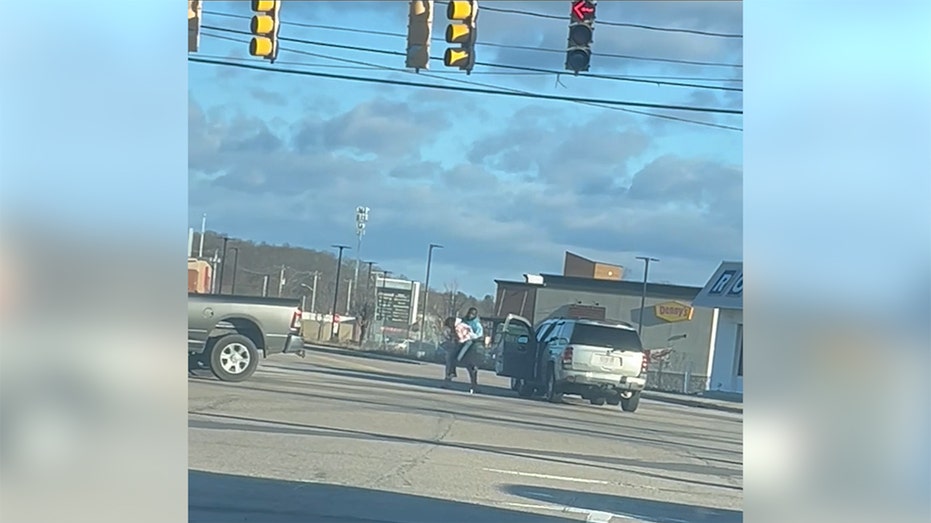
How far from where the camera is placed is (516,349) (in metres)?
4.41

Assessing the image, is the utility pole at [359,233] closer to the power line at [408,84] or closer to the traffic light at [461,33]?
the power line at [408,84]

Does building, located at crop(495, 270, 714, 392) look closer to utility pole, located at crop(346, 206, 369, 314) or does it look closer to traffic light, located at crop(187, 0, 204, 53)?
utility pole, located at crop(346, 206, 369, 314)

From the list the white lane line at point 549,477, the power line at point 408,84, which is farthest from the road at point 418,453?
the power line at point 408,84

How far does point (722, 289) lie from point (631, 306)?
44 centimetres

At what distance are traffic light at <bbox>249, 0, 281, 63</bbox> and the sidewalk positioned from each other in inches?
98.7

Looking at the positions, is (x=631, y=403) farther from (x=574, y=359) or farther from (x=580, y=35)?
(x=580, y=35)

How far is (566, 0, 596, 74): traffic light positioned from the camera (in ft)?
15.3

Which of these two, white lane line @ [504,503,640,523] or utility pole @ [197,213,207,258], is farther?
white lane line @ [504,503,640,523]

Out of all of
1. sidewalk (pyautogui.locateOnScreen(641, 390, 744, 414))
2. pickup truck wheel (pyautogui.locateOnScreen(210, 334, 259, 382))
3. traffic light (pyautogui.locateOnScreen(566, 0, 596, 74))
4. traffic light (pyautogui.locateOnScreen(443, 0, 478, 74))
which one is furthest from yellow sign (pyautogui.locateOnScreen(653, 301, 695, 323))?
pickup truck wheel (pyautogui.locateOnScreen(210, 334, 259, 382))

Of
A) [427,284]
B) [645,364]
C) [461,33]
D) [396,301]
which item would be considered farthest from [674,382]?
[461,33]
